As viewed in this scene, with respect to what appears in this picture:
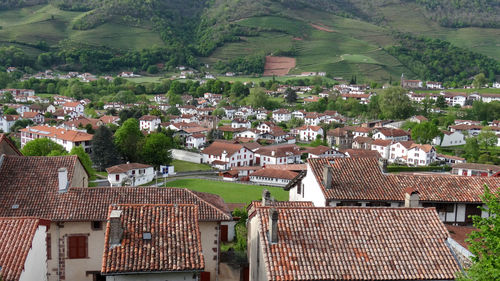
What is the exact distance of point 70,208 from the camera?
20.6m

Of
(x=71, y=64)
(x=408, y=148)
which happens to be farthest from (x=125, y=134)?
(x=71, y=64)

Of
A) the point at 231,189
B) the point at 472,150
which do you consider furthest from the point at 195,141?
the point at 472,150

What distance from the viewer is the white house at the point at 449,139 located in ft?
333

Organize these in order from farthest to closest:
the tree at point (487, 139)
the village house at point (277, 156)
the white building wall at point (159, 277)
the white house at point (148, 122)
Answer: the white house at point (148, 122)
the tree at point (487, 139)
the village house at point (277, 156)
the white building wall at point (159, 277)

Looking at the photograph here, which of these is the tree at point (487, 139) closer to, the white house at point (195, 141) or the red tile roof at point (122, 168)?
the white house at point (195, 141)

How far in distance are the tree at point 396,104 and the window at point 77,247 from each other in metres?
116

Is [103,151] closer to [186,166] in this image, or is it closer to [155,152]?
[155,152]

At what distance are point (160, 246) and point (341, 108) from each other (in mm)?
129596

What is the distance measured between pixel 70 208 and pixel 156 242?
680 centimetres

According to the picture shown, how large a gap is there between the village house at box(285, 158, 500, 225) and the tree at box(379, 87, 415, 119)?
107 m

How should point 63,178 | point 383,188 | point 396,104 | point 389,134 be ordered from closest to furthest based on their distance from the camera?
point 63,178 < point 383,188 < point 389,134 < point 396,104

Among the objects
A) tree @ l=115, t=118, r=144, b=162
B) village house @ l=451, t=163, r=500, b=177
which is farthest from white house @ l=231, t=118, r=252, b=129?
village house @ l=451, t=163, r=500, b=177

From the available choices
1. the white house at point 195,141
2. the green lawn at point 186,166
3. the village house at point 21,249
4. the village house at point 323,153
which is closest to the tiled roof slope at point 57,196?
the village house at point 21,249

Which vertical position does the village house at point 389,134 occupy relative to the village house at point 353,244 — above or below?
above
